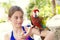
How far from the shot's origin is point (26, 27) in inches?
53.1

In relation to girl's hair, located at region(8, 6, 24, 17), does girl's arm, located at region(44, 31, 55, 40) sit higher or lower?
lower

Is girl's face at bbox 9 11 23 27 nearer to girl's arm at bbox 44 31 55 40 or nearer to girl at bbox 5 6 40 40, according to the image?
girl at bbox 5 6 40 40

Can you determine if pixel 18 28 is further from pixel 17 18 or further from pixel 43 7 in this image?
pixel 43 7

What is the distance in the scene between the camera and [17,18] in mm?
1330

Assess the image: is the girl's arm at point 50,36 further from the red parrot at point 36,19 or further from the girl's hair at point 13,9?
the girl's hair at point 13,9

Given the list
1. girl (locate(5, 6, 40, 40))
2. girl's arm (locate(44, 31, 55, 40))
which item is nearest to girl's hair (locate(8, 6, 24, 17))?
girl (locate(5, 6, 40, 40))

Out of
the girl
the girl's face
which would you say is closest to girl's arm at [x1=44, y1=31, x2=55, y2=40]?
the girl

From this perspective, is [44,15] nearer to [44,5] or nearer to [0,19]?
[44,5]

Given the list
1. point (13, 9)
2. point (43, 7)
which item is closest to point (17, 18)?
point (13, 9)

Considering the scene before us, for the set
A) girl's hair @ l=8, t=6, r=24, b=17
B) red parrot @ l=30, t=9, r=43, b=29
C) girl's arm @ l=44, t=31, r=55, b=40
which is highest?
girl's hair @ l=8, t=6, r=24, b=17

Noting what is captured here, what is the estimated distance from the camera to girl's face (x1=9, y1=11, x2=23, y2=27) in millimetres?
1328

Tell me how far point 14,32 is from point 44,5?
1.22 ft

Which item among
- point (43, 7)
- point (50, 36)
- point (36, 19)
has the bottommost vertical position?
point (50, 36)

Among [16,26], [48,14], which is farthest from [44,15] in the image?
[16,26]
